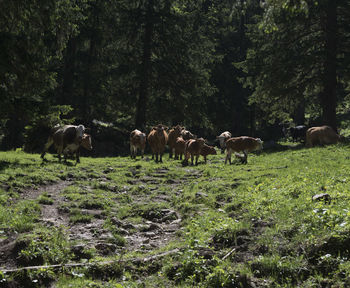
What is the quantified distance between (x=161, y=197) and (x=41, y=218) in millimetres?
4020

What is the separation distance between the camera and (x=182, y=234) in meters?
7.57

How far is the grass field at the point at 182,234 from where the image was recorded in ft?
17.5

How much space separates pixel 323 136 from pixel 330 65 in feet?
16.3

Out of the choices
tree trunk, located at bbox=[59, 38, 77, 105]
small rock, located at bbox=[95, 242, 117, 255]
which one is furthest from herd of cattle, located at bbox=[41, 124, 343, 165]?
small rock, located at bbox=[95, 242, 117, 255]

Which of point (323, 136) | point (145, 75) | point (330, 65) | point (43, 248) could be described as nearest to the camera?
point (43, 248)

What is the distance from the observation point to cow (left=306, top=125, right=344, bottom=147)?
817 inches

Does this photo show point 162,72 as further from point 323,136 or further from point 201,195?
point 201,195

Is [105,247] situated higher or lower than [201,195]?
lower

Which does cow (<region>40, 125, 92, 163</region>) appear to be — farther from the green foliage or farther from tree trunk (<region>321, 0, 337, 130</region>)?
tree trunk (<region>321, 0, 337, 130</region>)

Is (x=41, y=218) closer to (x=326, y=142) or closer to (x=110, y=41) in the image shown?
(x=326, y=142)

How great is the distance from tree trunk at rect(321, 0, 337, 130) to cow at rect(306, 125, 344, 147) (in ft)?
7.94

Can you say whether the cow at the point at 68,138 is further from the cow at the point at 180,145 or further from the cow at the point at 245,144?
the cow at the point at 245,144

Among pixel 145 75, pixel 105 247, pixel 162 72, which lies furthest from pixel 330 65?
pixel 105 247

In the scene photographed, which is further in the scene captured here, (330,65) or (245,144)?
(330,65)
